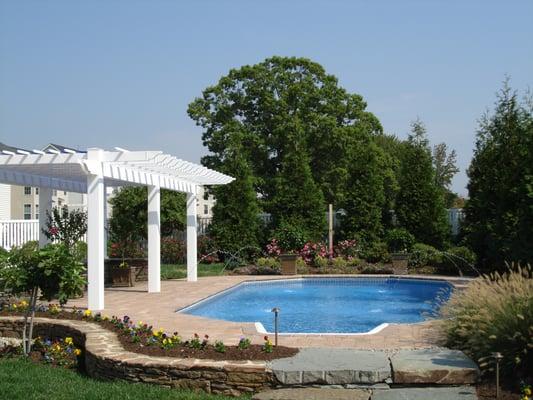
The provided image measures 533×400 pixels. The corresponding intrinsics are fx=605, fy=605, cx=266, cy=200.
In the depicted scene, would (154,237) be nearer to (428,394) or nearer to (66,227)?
(66,227)

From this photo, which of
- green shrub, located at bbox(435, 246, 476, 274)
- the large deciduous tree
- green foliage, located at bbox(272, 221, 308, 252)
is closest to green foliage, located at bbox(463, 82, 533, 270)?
green shrub, located at bbox(435, 246, 476, 274)

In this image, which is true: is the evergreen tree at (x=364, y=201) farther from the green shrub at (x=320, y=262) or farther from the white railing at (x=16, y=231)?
the white railing at (x=16, y=231)

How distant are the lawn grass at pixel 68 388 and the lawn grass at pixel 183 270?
10.6 metres

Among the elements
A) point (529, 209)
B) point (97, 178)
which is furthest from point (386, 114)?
point (97, 178)

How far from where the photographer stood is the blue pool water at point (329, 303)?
10680mm

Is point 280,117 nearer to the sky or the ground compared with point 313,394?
nearer to the sky

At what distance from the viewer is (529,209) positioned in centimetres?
1113

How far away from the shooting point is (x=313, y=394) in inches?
197

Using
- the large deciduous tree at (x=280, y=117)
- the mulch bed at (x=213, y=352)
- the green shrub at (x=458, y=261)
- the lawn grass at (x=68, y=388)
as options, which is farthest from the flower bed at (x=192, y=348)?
the large deciduous tree at (x=280, y=117)

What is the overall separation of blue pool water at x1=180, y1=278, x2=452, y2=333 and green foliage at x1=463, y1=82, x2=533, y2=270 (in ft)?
6.58

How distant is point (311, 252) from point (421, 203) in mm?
3971

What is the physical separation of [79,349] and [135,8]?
7.88 meters

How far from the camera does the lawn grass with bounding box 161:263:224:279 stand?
1712 centimetres

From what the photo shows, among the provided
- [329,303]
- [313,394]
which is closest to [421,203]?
[329,303]
